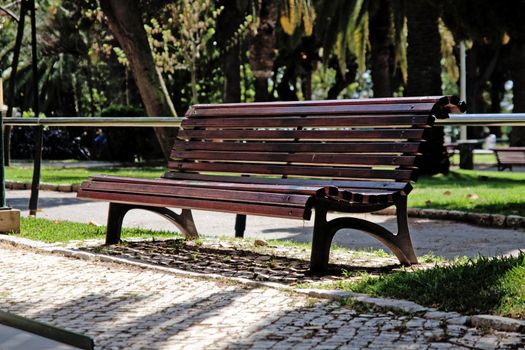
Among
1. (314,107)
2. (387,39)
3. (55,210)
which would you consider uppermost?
(387,39)

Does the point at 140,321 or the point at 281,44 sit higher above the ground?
the point at 281,44

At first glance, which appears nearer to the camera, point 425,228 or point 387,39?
point 425,228

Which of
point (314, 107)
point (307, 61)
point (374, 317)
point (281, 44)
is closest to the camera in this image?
point (374, 317)

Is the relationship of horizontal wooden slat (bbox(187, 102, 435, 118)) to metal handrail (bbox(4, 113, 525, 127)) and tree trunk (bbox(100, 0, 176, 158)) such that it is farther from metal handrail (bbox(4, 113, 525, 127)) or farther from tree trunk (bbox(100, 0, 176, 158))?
tree trunk (bbox(100, 0, 176, 158))

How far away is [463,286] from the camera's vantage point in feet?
17.1

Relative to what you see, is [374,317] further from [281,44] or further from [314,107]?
[281,44]

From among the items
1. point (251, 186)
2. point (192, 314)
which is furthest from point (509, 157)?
point (192, 314)

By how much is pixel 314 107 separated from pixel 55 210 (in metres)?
6.41

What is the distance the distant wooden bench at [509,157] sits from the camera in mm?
25297

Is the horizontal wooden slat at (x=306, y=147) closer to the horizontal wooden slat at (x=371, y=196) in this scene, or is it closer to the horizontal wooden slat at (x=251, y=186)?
the horizontal wooden slat at (x=371, y=196)

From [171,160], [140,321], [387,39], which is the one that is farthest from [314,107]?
[387,39]

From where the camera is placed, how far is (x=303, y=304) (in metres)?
5.32

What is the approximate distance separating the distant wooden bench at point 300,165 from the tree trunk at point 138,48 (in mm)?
6487

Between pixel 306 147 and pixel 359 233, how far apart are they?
3.24m
